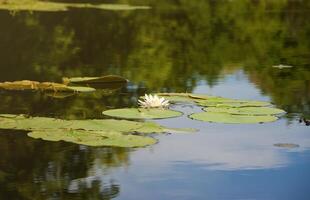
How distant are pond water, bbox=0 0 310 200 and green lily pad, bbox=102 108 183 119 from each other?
3.7 inches

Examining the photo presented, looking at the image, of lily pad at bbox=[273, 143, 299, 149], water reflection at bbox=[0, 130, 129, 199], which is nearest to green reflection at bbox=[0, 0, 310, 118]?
lily pad at bbox=[273, 143, 299, 149]

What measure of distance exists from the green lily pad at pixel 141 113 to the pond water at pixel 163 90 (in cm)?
9

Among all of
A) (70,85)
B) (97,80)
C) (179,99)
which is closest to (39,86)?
(70,85)

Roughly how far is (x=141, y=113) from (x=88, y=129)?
65 cm

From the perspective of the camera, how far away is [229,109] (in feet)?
16.9

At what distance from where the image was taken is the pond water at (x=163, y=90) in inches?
142

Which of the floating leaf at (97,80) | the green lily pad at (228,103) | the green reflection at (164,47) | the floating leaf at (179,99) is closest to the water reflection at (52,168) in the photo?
the green lily pad at (228,103)

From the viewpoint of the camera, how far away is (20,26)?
38.9 ft

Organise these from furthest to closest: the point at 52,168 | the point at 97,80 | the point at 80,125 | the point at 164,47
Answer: the point at 164,47
the point at 97,80
the point at 80,125
the point at 52,168

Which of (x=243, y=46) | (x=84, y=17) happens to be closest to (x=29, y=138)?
(x=243, y=46)

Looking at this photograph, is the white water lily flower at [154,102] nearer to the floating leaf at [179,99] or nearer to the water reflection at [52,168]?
the floating leaf at [179,99]

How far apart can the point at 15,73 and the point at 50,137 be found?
3.00 meters

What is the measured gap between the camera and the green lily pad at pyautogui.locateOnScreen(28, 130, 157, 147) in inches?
165

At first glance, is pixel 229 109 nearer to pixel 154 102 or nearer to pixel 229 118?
pixel 229 118
